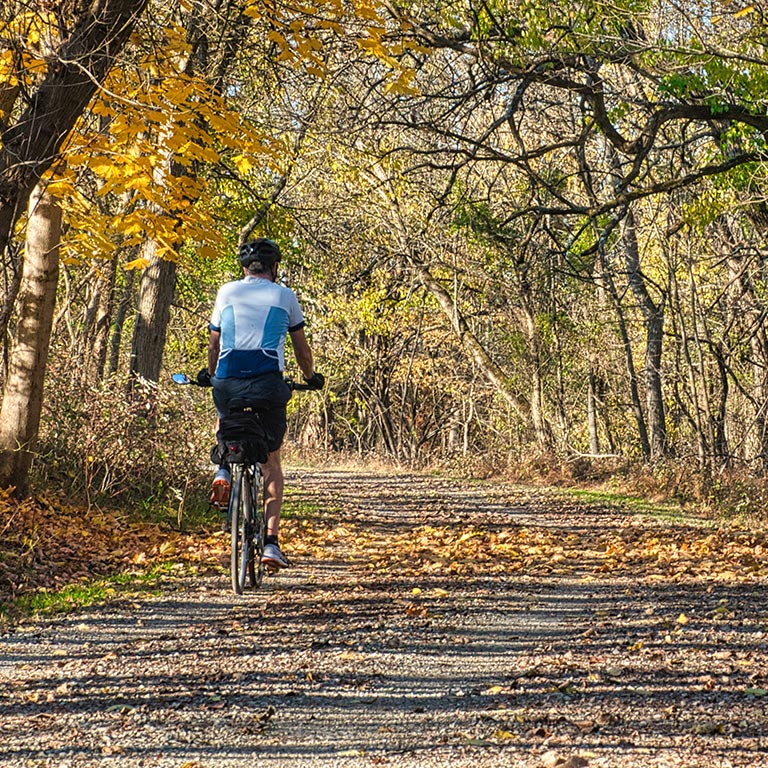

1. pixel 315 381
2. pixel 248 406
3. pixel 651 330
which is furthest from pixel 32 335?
pixel 651 330

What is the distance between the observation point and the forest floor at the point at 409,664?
4.30 meters

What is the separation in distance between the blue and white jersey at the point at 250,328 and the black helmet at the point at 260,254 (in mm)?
215

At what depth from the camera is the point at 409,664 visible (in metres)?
5.75

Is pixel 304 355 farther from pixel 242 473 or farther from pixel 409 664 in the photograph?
pixel 409 664

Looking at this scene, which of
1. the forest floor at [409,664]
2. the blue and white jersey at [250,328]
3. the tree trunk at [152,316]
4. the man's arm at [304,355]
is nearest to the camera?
the forest floor at [409,664]

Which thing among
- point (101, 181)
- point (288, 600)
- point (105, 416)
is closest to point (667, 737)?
point (288, 600)

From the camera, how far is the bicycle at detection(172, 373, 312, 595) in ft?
24.4

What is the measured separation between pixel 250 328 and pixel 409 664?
2.59 m

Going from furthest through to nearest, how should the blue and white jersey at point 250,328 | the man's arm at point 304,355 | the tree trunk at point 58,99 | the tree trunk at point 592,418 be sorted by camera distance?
1. the tree trunk at point 592,418
2. the man's arm at point 304,355
3. the blue and white jersey at point 250,328
4. the tree trunk at point 58,99

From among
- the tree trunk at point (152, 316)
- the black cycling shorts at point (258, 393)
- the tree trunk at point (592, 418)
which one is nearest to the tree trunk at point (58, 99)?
the black cycling shorts at point (258, 393)

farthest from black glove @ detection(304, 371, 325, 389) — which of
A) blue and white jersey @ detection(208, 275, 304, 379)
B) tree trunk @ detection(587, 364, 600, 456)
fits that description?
tree trunk @ detection(587, 364, 600, 456)

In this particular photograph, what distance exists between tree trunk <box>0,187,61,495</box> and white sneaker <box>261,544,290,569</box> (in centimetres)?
402

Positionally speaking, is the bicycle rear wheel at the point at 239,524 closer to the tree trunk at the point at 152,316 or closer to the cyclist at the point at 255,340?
the cyclist at the point at 255,340

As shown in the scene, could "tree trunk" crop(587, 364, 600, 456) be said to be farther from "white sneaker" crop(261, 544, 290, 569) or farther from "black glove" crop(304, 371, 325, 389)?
"white sneaker" crop(261, 544, 290, 569)
